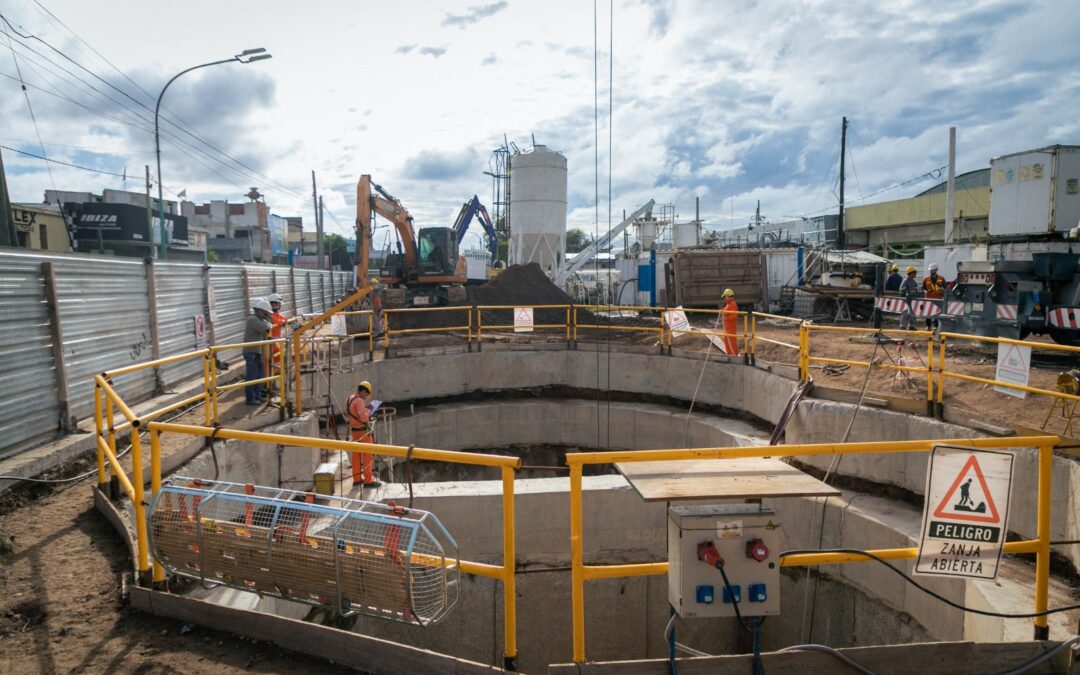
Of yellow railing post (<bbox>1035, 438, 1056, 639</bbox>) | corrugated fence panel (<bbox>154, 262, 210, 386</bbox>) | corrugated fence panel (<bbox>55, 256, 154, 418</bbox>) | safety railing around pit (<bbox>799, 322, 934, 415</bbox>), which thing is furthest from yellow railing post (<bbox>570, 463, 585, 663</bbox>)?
corrugated fence panel (<bbox>154, 262, 210, 386</bbox>)

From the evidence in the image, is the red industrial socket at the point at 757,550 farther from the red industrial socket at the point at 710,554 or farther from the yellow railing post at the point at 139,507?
the yellow railing post at the point at 139,507

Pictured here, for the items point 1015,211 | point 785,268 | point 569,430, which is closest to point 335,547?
point 569,430

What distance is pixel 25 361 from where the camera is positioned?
678 cm

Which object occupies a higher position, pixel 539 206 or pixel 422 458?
pixel 539 206

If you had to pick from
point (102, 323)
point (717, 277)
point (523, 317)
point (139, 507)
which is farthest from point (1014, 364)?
point (717, 277)

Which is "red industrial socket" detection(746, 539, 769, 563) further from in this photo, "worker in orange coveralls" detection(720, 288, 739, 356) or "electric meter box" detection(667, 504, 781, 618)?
"worker in orange coveralls" detection(720, 288, 739, 356)

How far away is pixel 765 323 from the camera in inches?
784

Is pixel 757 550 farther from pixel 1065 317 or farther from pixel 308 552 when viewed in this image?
pixel 1065 317

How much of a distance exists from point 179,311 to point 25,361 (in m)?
4.84

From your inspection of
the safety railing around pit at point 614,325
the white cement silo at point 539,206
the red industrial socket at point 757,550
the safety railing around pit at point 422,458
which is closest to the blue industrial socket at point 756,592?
the red industrial socket at point 757,550

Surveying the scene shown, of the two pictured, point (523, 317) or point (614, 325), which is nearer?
point (523, 317)

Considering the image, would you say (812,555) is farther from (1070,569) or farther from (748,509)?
(1070,569)

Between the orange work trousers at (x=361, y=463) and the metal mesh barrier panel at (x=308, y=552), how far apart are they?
168 inches

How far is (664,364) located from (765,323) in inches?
271
